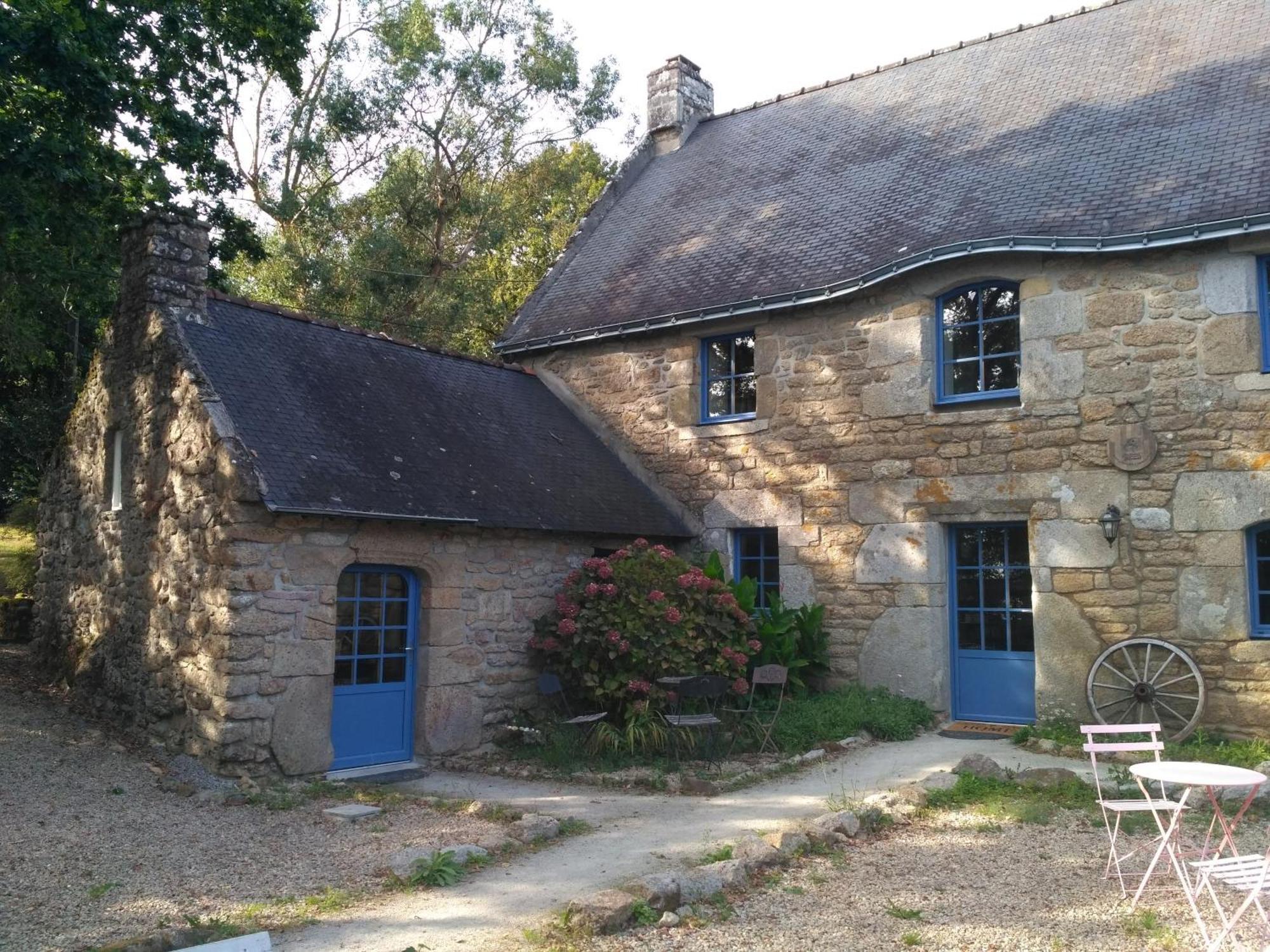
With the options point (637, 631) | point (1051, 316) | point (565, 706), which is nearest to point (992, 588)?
point (1051, 316)

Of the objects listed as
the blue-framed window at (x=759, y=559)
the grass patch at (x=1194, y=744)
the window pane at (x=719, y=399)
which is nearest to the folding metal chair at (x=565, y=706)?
the blue-framed window at (x=759, y=559)

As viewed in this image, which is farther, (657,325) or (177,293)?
(657,325)

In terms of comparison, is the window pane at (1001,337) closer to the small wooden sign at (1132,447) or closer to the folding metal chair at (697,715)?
the small wooden sign at (1132,447)

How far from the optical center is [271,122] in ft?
73.7

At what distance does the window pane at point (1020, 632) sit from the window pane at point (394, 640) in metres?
5.76

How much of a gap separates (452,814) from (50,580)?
21.8 feet

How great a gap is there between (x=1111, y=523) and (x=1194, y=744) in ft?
6.40

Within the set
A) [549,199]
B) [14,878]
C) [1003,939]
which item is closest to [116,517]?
[14,878]

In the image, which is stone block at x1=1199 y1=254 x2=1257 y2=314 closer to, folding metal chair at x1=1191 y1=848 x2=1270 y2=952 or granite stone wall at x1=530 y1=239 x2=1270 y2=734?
granite stone wall at x1=530 y1=239 x2=1270 y2=734

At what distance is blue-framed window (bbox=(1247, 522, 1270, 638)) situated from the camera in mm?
8906

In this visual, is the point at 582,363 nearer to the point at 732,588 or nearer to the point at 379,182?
the point at 732,588

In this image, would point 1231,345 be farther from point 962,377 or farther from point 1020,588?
point 1020,588

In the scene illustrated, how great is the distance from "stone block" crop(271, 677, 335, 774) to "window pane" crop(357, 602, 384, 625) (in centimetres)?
70

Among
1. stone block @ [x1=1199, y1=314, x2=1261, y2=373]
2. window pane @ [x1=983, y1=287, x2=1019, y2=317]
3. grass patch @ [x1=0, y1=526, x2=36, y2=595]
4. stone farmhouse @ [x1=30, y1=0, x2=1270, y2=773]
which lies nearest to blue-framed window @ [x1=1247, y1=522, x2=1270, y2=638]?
stone farmhouse @ [x1=30, y1=0, x2=1270, y2=773]
